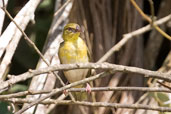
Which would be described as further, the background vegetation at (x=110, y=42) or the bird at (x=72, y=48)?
the background vegetation at (x=110, y=42)

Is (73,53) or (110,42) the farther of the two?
Result: (110,42)

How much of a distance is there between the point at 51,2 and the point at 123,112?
1.73 m

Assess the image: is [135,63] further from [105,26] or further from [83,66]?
[83,66]

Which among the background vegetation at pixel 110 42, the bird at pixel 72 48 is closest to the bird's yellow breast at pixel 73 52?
the bird at pixel 72 48

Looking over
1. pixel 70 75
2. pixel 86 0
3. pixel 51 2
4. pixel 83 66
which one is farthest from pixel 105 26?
pixel 83 66

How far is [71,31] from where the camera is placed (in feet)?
11.3

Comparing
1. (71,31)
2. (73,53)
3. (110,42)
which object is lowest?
(110,42)

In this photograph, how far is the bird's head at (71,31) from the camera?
337 cm

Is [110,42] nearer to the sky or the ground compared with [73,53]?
nearer to the ground

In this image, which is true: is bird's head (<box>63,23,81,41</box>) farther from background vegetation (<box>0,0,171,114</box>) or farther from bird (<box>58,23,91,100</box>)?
background vegetation (<box>0,0,171,114</box>)

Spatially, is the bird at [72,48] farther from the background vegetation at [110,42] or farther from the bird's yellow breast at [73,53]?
the background vegetation at [110,42]

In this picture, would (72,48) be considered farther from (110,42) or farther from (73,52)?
(110,42)

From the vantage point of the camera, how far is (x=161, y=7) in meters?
4.29

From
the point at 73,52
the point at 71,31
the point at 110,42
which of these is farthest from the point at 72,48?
the point at 110,42
